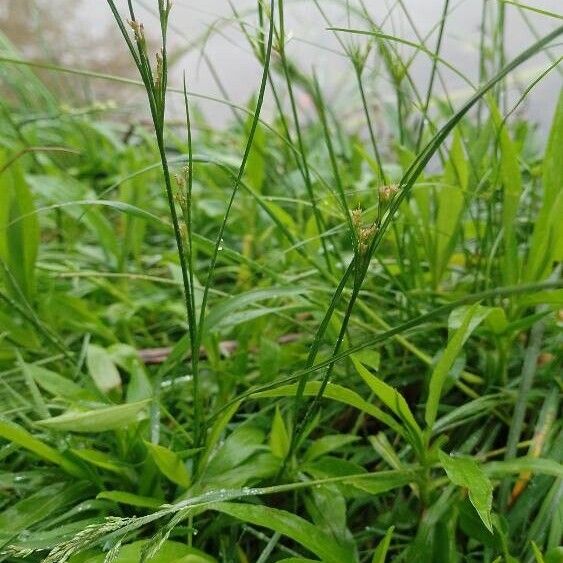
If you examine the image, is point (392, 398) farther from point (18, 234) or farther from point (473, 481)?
point (18, 234)

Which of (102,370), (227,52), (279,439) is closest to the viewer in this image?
(279,439)

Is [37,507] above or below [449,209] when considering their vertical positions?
below

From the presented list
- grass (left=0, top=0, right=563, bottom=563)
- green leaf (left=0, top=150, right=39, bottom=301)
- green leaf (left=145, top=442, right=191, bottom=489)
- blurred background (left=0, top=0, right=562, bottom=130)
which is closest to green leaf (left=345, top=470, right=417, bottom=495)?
grass (left=0, top=0, right=563, bottom=563)

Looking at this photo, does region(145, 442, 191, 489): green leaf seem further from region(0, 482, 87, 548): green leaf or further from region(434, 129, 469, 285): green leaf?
region(434, 129, 469, 285): green leaf

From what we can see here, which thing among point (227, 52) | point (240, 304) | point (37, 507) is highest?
point (227, 52)

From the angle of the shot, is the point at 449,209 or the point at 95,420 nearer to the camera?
the point at 95,420

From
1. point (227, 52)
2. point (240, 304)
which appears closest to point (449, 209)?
point (240, 304)

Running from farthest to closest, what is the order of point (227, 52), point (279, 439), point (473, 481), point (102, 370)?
point (227, 52) → point (102, 370) → point (279, 439) → point (473, 481)
